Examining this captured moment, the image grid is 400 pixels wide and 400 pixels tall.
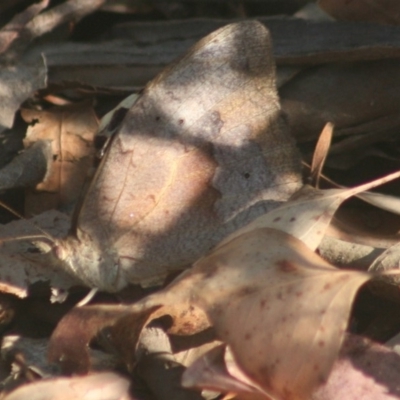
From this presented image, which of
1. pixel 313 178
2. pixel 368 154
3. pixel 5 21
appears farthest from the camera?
pixel 5 21

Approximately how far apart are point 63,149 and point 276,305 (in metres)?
1.23

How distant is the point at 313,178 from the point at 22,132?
1.05 metres

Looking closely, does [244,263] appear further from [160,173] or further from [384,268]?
[160,173]

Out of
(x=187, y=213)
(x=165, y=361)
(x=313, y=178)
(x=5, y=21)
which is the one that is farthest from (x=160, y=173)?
(x=5, y=21)

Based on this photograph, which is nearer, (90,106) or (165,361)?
(165,361)

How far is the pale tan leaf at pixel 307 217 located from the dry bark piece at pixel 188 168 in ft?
1.14

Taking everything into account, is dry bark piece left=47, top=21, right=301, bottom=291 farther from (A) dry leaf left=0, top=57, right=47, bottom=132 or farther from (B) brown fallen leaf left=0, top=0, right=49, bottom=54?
(B) brown fallen leaf left=0, top=0, right=49, bottom=54

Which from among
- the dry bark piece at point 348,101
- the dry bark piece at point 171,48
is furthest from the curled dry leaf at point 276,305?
the dry bark piece at point 171,48

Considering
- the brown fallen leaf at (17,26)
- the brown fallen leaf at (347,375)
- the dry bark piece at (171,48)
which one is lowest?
the brown fallen leaf at (347,375)

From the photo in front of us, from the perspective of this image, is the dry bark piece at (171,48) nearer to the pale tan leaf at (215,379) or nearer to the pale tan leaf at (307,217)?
the pale tan leaf at (307,217)

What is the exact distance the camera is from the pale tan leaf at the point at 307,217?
1.85 metres

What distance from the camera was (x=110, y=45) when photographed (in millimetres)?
2834

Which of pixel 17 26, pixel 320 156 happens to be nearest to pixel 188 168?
pixel 320 156

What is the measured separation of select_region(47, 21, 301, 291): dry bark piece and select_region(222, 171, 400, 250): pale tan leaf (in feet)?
1.14
